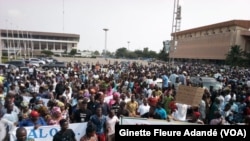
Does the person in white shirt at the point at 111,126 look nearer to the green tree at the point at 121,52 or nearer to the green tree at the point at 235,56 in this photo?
the green tree at the point at 235,56

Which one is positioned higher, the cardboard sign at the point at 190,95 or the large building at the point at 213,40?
the large building at the point at 213,40

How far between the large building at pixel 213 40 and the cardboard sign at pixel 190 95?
3575 cm

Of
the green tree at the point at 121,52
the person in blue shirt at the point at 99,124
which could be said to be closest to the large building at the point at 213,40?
the green tree at the point at 121,52

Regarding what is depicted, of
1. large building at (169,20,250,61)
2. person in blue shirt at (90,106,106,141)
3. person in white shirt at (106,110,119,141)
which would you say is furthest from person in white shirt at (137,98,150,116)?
large building at (169,20,250,61)

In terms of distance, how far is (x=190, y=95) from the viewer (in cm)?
1007

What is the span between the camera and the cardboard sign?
994cm

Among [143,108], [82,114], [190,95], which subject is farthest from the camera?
[190,95]

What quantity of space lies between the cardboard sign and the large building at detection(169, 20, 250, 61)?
117 feet

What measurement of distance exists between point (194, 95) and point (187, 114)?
0.63 meters

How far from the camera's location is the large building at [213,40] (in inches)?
2522

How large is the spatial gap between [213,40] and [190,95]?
69.7 metres

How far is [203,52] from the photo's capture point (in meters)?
83.1

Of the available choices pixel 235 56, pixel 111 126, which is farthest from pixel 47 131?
pixel 235 56

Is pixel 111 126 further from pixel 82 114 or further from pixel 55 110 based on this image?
pixel 55 110
